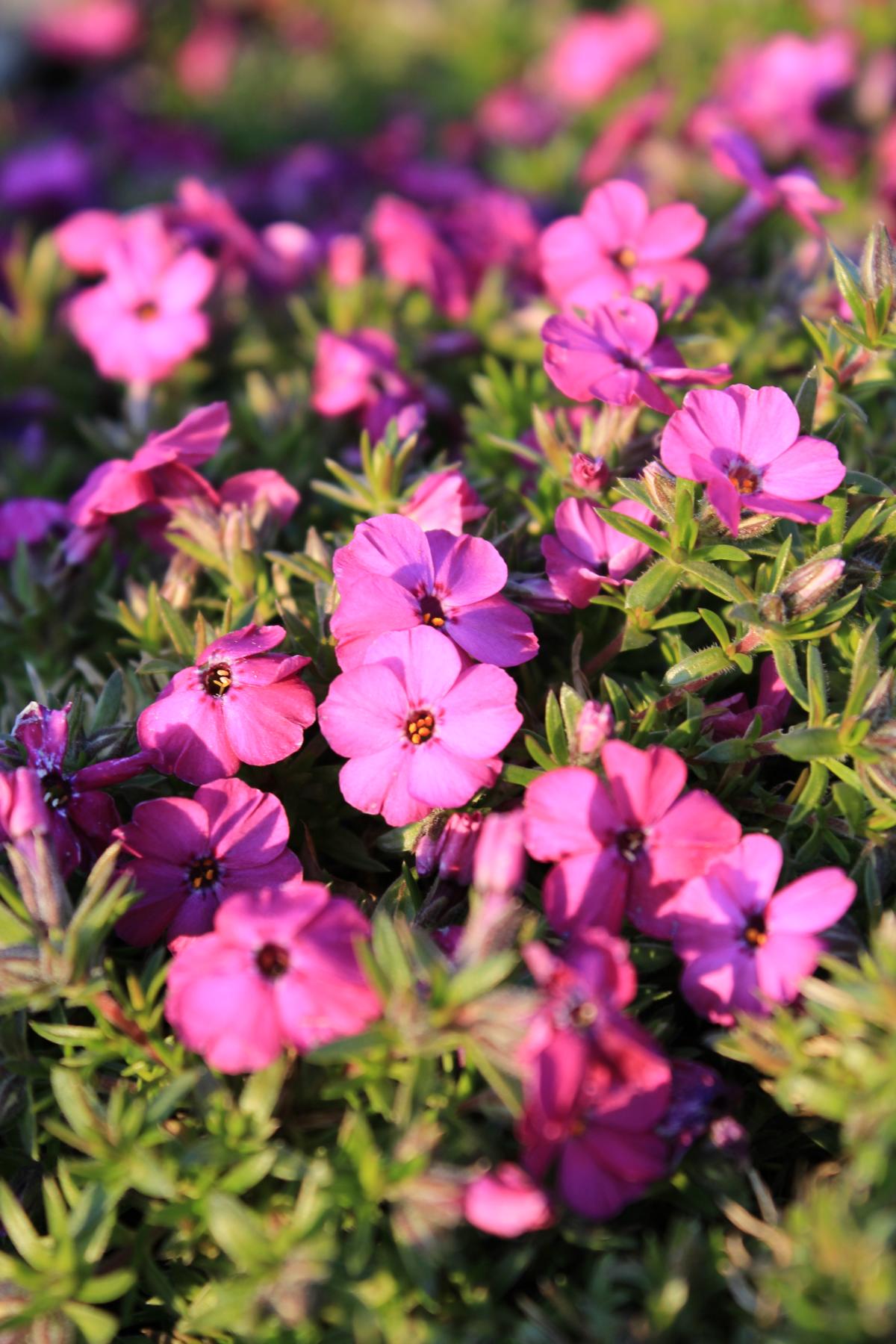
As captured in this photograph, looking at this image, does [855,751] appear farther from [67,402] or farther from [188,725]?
[67,402]

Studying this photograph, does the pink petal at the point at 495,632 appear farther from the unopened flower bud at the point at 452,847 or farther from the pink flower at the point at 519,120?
the pink flower at the point at 519,120

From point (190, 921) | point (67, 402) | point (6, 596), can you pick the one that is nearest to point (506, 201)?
point (67, 402)

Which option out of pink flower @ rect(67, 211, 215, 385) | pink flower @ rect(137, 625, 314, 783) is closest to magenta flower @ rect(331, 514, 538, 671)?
pink flower @ rect(137, 625, 314, 783)

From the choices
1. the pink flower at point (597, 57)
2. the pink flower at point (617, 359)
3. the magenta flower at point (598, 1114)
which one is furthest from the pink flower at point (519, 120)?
the magenta flower at point (598, 1114)

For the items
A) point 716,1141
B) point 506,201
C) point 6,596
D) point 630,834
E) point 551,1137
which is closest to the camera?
point 551,1137

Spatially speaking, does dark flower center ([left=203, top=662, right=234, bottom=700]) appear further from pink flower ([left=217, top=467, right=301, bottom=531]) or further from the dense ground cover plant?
pink flower ([left=217, top=467, right=301, bottom=531])

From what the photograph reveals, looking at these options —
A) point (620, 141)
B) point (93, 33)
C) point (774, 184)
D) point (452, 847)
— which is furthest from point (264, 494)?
point (93, 33)
